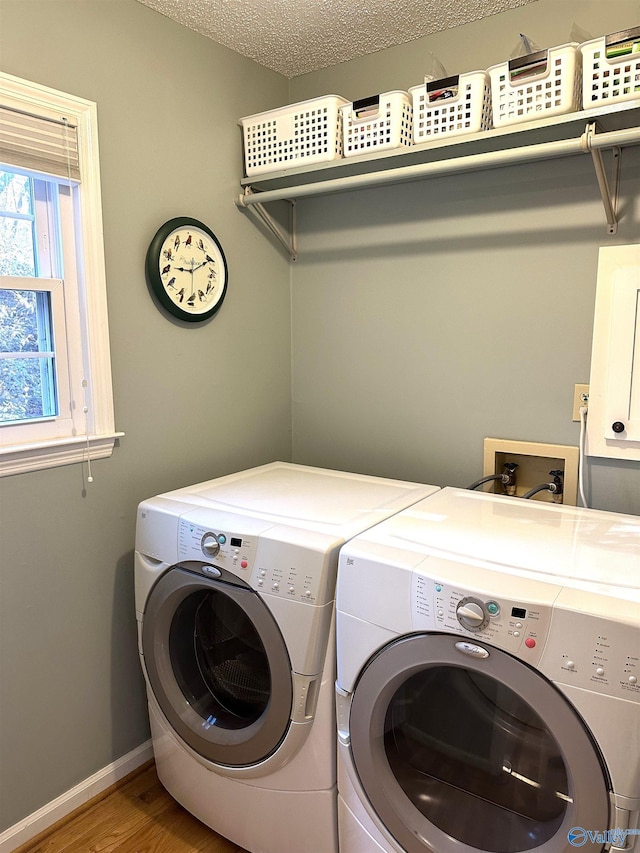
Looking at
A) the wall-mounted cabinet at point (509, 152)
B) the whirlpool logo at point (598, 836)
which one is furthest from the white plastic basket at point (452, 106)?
the whirlpool logo at point (598, 836)

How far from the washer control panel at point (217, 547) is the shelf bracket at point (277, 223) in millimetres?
1220

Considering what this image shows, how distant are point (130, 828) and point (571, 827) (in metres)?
1.30

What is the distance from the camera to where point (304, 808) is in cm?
157

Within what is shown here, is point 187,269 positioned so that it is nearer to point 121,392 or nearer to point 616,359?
point 121,392

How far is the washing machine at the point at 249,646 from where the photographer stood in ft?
4.84

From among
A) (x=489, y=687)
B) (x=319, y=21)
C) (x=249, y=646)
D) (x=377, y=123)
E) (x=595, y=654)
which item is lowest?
(x=249, y=646)

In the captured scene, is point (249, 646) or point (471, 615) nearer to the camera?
point (471, 615)

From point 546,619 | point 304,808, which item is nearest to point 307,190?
point 546,619

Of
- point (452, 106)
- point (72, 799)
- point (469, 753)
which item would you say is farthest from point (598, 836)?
point (452, 106)

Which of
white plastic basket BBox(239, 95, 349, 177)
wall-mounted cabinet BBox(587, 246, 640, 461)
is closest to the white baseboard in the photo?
wall-mounted cabinet BBox(587, 246, 640, 461)

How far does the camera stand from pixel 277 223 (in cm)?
241

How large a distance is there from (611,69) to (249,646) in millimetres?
1707

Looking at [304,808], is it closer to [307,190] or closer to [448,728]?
[448,728]

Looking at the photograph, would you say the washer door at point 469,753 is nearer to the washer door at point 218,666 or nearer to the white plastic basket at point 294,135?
the washer door at point 218,666
